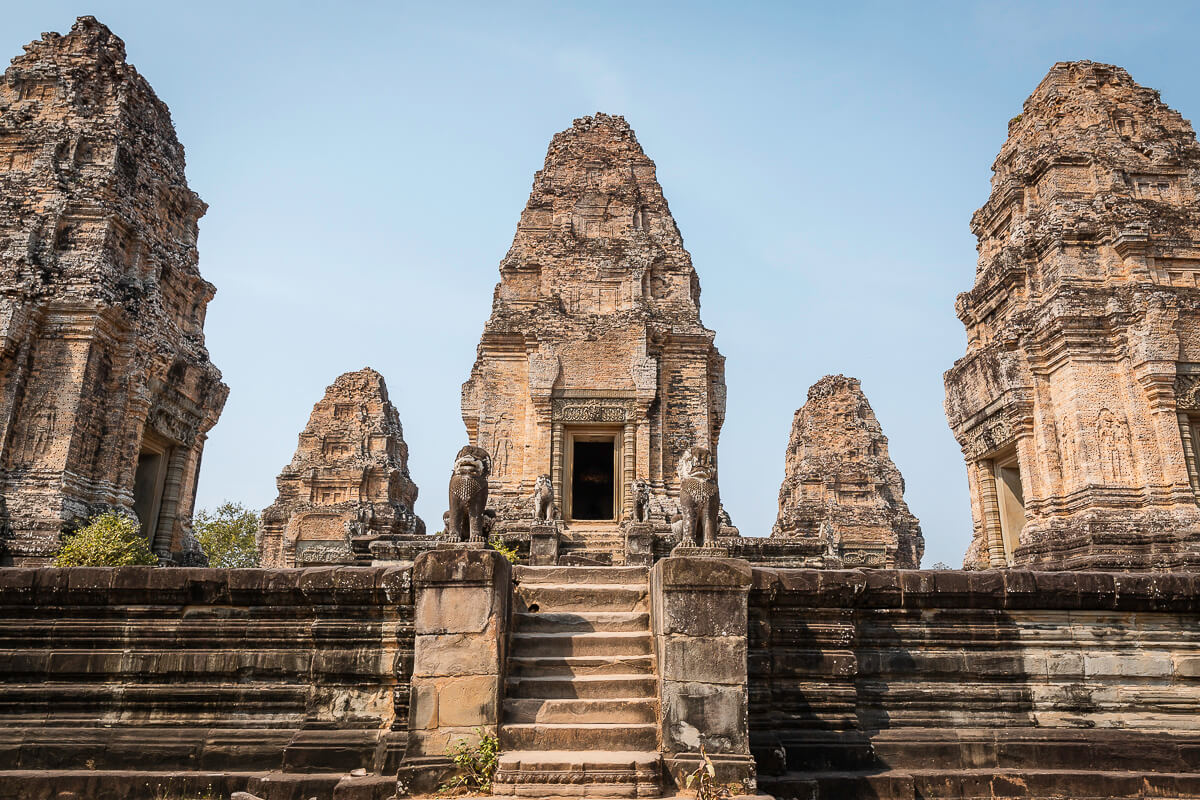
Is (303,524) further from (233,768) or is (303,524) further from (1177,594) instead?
(1177,594)

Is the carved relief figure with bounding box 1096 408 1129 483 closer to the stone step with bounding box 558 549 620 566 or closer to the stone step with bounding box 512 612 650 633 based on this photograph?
the stone step with bounding box 558 549 620 566

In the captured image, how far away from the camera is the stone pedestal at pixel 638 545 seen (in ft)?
49.3

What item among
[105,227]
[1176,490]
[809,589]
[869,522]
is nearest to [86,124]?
[105,227]

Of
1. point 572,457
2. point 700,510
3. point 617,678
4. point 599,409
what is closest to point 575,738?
point 617,678

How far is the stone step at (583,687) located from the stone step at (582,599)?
1.12m

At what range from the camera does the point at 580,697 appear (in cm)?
598

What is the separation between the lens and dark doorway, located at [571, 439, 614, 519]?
2242 cm

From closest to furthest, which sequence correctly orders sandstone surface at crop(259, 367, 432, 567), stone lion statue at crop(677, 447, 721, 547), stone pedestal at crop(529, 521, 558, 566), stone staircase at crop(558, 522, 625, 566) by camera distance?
stone lion statue at crop(677, 447, 721, 547) < stone pedestal at crop(529, 521, 558, 566) < stone staircase at crop(558, 522, 625, 566) < sandstone surface at crop(259, 367, 432, 567)

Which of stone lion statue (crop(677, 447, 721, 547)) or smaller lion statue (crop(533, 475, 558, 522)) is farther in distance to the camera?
smaller lion statue (crop(533, 475, 558, 522))

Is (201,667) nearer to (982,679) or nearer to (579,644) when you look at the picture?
(579,644)

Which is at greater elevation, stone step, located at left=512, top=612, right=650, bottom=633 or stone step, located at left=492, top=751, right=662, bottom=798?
stone step, located at left=512, top=612, right=650, bottom=633

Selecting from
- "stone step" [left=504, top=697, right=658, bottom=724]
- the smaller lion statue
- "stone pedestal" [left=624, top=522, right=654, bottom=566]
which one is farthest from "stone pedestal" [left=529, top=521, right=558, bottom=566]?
"stone step" [left=504, top=697, right=658, bottom=724]

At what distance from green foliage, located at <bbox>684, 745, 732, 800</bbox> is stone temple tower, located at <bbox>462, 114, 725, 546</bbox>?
10919 millimetres

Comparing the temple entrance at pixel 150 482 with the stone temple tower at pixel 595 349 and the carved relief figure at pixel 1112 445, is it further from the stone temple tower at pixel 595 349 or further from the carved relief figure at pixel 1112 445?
the carved relief figure at pixel 1112 445
